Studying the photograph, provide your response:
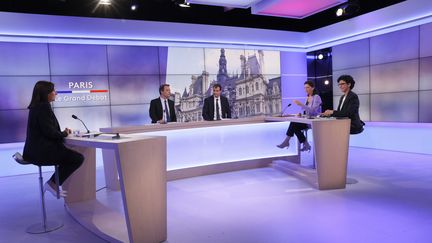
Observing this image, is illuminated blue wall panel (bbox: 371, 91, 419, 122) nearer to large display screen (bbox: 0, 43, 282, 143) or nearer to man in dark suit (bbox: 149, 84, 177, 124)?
large display screen (bbox: 0, 43, 282, 143)

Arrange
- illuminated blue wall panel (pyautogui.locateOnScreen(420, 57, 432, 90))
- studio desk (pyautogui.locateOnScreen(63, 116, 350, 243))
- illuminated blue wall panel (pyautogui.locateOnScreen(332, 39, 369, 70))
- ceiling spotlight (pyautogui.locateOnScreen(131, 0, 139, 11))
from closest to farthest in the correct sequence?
studio desk (pyautogui.locateOnScreen(63, 116, 350, 243)) < illuminated blue wall panel (pyautogui.locateOnScreen(420, 57, 432, 90)) < ceiling spotlight (pyautogui.locateOnScreen(131, 0, 139, 11)) < illuminated blue wall panel (pyautogui.locateOnScreen(332, 39, 369, 70))

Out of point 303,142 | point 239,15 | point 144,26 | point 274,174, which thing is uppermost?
point 239,15

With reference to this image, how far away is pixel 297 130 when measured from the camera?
500cm

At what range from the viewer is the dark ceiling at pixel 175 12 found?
595cm

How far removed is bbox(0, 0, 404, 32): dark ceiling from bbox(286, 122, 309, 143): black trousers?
354cm

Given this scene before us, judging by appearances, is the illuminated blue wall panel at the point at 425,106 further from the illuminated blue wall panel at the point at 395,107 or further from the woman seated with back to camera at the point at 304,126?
the woman seated with back to camera at the point at 304,126

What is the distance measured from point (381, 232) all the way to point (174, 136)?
2820 millimetres

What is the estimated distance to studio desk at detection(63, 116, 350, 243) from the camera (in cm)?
234

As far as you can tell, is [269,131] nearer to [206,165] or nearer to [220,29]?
[206,165]

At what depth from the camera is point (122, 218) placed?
298cm

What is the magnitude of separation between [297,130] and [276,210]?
6.68 ft

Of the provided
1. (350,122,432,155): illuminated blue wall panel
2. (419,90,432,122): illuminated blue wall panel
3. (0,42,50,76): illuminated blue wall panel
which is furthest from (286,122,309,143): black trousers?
(0,42,50,76): illuminated blue wall panel

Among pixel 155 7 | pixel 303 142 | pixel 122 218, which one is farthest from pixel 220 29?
pixel 122 218

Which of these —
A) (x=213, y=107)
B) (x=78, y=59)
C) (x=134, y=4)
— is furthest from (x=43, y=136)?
(x=134, y=4)
